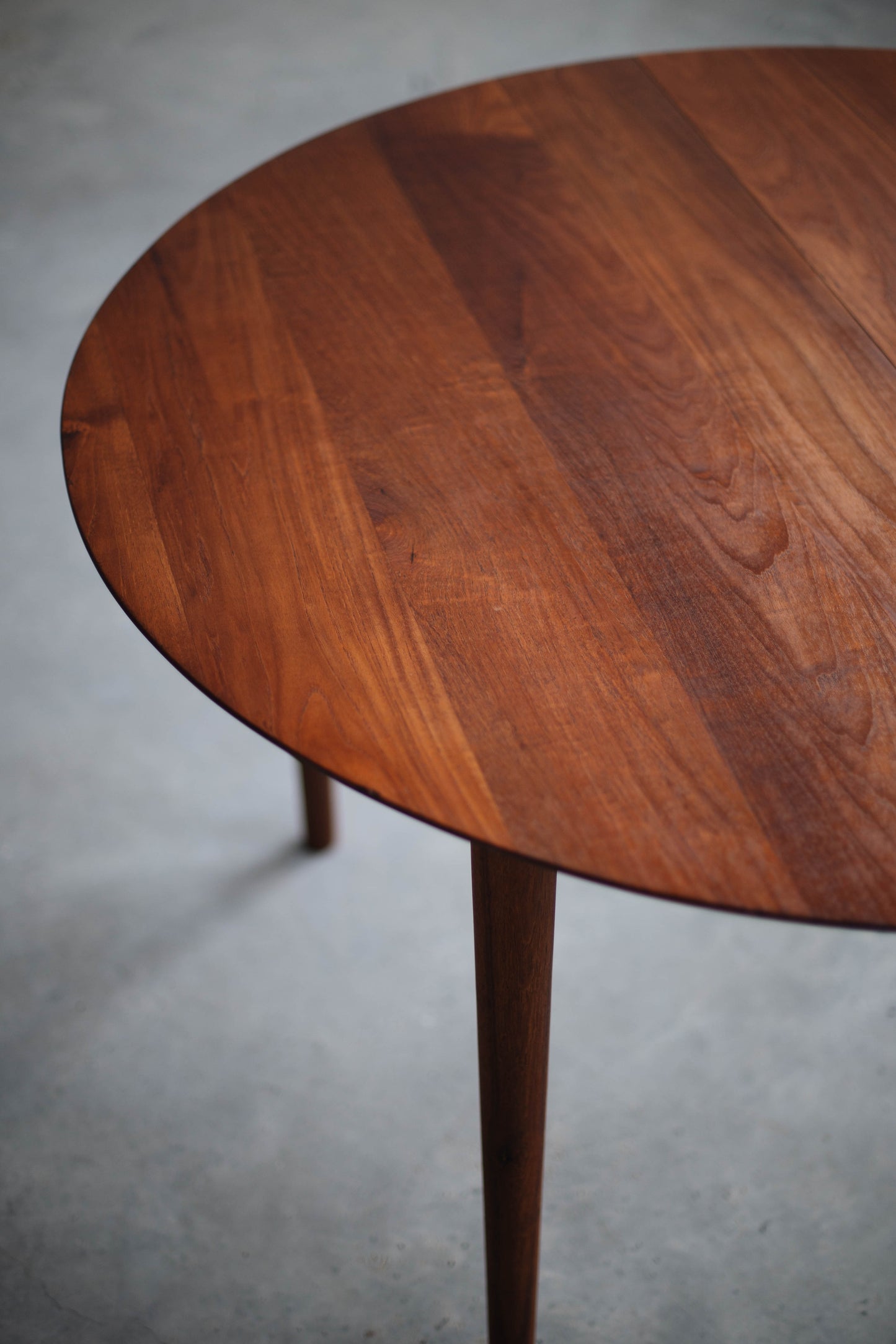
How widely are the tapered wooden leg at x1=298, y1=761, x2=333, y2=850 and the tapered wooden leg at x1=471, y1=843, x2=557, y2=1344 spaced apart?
0.50 meters

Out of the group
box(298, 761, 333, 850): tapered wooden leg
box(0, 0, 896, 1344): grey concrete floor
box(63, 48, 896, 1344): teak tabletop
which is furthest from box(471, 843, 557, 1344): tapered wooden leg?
box(298, 761, 333, 850): tapered wooden leg

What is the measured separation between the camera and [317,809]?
1239 mm

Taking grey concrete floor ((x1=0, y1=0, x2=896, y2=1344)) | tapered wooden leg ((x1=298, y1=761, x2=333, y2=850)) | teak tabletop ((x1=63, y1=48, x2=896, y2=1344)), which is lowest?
grey concrete floor ((x1=0, y1=0, x2=896, y2=1344))

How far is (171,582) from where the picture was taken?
2.07ft

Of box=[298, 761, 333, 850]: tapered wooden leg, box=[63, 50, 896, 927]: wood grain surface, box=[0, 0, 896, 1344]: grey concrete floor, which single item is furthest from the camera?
box=[298, 761, 333, 850]: tapered wooden leg

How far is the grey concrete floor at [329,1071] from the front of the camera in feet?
3.12

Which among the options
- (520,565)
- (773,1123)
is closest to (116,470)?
(520,565)

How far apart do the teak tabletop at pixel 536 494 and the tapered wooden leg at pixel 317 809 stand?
513 millimetres

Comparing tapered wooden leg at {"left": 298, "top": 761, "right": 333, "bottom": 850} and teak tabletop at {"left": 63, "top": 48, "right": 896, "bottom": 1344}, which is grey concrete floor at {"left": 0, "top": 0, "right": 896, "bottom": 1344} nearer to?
tapered wooden leg at {"left": 298, "top": 761, "right": 333, "bottom": 850}

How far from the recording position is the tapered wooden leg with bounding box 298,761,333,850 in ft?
3.92

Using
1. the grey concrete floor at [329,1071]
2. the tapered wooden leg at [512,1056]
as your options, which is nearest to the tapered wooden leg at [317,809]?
the grey concrete floor at [329,1071]

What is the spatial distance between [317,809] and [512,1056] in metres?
0.59

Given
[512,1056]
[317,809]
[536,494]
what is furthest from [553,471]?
[317,809]

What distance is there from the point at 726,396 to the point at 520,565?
0.21m
